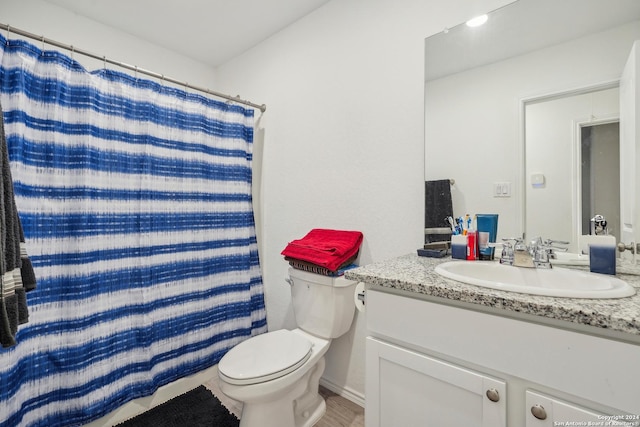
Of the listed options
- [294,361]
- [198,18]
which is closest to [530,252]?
[294,361]

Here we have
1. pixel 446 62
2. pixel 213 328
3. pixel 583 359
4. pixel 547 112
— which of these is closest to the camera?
pixel 583 359

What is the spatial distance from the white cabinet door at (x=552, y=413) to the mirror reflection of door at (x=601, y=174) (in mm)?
699

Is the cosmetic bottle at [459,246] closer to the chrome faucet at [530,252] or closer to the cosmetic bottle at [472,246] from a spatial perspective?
the cosmetic bottle at [472,246]

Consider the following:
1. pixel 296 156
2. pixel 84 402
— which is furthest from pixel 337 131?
pixel 84 402

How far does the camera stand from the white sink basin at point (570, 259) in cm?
108

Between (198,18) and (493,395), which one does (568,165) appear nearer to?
(493,395)

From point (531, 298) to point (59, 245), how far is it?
185 cm

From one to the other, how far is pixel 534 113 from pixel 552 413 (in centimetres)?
104

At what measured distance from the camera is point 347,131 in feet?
5.58

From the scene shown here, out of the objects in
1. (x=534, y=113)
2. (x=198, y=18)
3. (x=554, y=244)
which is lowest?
(x=554, y=244)

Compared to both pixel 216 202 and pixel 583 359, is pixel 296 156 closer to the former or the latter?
pixel 216 202

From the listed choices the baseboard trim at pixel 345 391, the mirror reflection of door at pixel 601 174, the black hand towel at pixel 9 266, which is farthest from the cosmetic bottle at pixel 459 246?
the black hand towel at pixel 9 266

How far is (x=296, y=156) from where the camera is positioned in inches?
77.6

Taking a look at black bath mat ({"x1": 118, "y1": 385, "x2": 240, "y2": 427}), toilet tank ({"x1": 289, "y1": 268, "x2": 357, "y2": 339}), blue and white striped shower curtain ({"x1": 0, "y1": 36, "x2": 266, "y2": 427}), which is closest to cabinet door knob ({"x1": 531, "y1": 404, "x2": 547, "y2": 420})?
toilet tank ({"x1": 289, "y1": 268, "x2": 357, "y2": 339})
